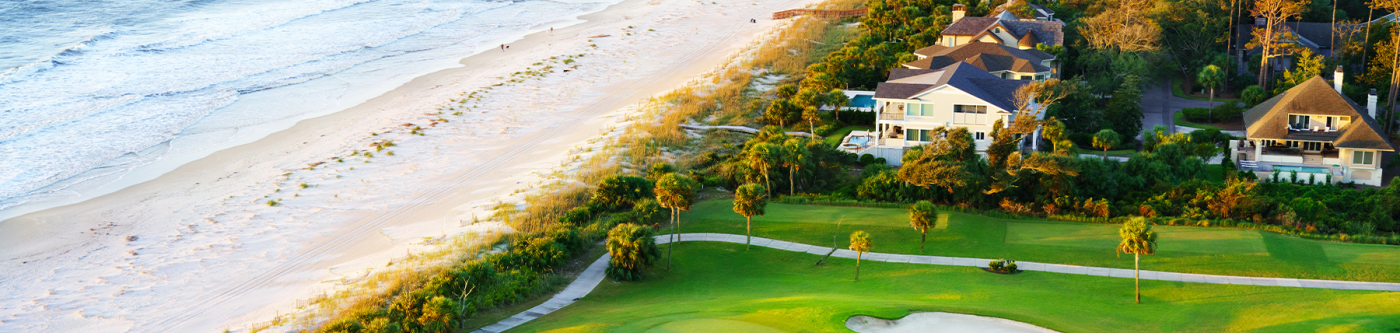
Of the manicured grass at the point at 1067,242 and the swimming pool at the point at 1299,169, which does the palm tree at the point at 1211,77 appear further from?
the manicured grass at the point at 1067,242

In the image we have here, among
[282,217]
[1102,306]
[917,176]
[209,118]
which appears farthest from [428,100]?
[1102,306]

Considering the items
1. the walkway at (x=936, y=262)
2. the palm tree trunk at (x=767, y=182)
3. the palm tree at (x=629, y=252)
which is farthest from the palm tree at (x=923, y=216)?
the palm tree at (x=629, y=252)

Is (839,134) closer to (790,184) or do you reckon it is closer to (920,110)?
(920,110)

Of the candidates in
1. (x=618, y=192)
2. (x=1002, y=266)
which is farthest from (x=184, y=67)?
(x=1002, y=266)

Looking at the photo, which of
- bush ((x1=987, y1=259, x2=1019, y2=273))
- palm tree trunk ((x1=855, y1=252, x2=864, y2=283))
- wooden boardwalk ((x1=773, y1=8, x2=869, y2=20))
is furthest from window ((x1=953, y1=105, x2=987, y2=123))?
wooden boardwalk ((x1=773, y1=8, x2=869, y2=20))

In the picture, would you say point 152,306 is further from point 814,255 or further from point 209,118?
point 209,118
